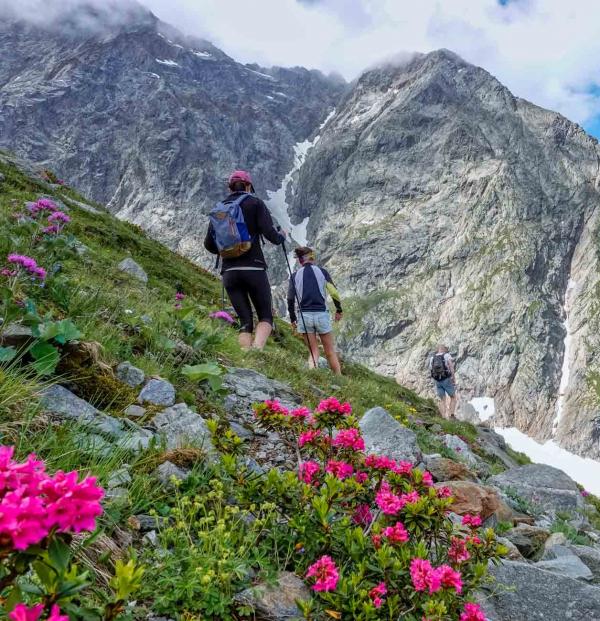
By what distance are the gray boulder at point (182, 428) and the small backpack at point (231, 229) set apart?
4.50m

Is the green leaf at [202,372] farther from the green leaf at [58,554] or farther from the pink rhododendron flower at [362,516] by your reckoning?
the green leaf at [58,554]

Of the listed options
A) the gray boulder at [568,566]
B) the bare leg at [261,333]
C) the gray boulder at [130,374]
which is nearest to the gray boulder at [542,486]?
the gray boulder at [568,566]

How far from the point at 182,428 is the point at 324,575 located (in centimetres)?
216

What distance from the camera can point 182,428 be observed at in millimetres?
3943

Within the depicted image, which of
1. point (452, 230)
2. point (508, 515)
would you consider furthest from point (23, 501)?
point (452, 230)

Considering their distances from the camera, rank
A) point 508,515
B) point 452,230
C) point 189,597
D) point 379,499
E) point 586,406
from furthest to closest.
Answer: point 452,230, point 586,406, point 508,515, point 379,499, point 189,597

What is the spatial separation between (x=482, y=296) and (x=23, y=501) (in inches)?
7078

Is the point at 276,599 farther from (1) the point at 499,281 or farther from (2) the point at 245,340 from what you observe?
(1) the point at 499,281

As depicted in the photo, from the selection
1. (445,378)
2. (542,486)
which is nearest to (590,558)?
(542,486)

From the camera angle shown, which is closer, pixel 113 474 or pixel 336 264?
pixel 113 474

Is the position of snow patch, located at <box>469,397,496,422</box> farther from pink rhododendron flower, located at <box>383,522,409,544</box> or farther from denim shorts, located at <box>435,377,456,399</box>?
pink rhododendron flower, located at <box>383,522,409,544</box>

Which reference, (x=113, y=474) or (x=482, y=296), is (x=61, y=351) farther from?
(x=482, y=296)

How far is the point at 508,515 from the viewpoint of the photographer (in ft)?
16.9

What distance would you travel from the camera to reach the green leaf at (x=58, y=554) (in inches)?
41.7
